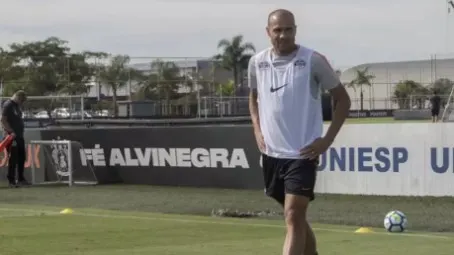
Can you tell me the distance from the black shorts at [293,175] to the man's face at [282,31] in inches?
32.0

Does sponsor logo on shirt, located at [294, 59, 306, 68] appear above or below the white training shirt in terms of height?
above

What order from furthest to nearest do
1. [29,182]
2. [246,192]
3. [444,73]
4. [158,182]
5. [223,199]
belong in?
[444,73] → [29,182] → [158,182] → [246,192] → [223,199]

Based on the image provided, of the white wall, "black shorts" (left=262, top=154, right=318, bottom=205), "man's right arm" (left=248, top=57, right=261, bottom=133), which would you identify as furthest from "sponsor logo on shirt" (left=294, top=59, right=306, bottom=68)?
the white wall

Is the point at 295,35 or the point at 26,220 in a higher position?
the point at 295,35

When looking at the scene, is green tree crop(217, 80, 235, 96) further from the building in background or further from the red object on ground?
the red object on ground

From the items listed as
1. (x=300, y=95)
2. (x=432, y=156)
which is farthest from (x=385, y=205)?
(x=300, y=95)

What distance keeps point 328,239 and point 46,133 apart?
12229 millimetres

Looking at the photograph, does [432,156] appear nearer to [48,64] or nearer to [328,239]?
[328,239]

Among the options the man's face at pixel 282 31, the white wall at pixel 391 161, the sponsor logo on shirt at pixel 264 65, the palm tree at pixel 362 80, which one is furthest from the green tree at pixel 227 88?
the man's face at pixel 282 31

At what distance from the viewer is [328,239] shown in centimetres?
1132

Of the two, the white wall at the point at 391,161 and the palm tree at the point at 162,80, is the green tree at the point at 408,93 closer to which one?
the palm tree at the point at 162,80

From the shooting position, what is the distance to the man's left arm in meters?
7.29

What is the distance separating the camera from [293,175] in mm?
7348

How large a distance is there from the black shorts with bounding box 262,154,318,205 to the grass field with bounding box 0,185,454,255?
2.73m
